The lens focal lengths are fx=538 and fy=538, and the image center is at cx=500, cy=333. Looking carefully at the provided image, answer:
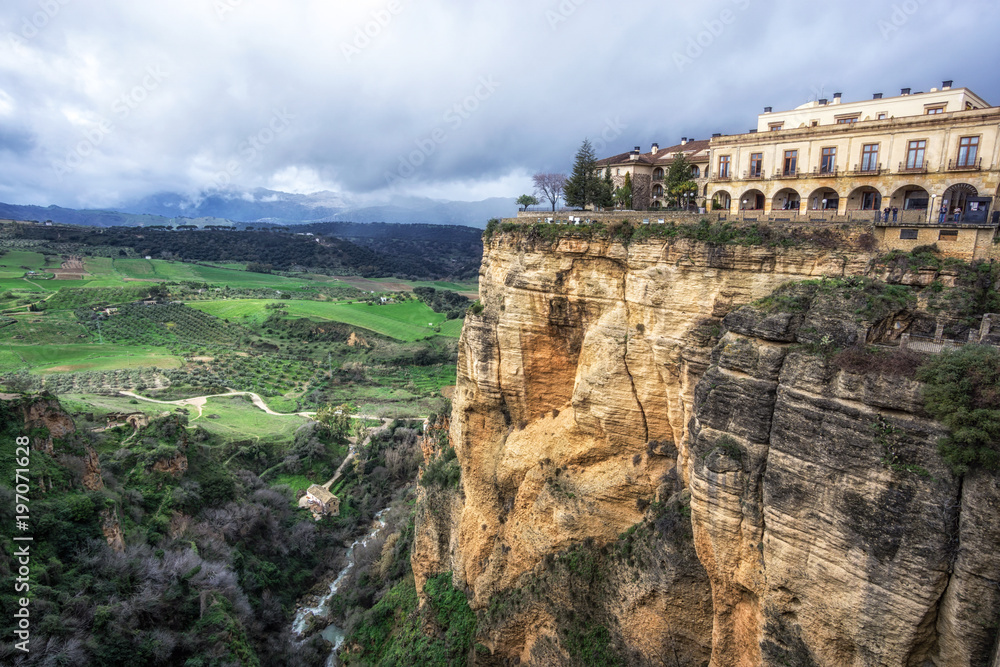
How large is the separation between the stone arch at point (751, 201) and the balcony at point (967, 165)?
22.4 feet

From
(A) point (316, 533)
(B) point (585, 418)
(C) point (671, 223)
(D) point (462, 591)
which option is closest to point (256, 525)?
(A) point (316, 533)

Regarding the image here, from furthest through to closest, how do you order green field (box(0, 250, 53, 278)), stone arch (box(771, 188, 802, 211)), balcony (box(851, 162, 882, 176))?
green field (box(0, 250, 53, 278)), stone arch (box(771, 188, 802, 211)), balcony (box(851, 162, 882, 176))

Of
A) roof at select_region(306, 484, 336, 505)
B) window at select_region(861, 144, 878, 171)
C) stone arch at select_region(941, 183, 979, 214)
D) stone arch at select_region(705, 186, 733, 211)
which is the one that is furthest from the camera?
roof at select_region(306, 484, 336, 505)

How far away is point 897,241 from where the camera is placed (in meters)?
17.6

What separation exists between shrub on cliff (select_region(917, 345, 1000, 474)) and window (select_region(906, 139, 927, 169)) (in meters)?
12.3

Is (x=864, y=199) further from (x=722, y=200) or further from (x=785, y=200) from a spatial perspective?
(x=722, y=200)

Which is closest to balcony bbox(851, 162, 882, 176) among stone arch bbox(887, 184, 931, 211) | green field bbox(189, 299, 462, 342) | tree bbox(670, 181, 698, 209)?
stone arch bbox(887, 184, 931, 211)

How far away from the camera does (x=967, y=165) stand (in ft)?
64.1

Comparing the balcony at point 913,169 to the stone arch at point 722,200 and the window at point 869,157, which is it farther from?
the stone arch at point 722,200

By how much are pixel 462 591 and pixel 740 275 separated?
64.6ft

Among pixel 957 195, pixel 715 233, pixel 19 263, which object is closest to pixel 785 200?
pixel 957 195

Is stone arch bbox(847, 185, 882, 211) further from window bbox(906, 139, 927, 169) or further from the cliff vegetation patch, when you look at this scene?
the cliff vegetation patch

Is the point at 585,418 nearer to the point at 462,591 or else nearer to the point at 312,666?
the point at 462,591

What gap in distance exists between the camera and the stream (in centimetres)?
3456
